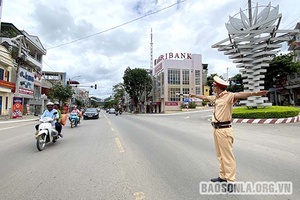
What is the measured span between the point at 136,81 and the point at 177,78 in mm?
10463

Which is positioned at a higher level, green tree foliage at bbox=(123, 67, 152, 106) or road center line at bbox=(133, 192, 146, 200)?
green tree foliage at bbox=(123, 67, 152, 106)

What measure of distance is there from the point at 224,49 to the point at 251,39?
2.39m

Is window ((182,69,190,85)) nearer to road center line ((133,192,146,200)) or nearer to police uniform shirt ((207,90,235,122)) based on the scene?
police uniform shirt ((207,90,235,122))

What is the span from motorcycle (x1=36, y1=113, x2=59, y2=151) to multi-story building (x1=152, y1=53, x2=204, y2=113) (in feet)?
143

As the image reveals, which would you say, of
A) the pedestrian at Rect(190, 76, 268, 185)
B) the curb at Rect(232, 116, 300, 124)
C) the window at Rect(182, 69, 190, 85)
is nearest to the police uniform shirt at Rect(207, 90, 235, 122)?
the pedestrian at Rect(190, 76, 268, 185)

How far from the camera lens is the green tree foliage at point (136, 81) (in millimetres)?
53938

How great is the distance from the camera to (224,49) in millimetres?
19875

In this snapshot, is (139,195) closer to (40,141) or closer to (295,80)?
(40,141)

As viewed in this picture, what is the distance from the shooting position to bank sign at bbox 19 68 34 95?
31234mm

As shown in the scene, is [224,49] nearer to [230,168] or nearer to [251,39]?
[251,39]

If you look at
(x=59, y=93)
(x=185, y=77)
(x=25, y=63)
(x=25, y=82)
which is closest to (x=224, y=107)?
(x=25, y=63)

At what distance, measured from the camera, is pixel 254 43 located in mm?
18453

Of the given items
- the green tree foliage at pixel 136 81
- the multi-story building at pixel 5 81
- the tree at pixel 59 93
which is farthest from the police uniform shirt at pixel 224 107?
the green tree foliage at pixel 136 81

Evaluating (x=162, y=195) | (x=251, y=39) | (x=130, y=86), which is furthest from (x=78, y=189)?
(x=130, y=86)
